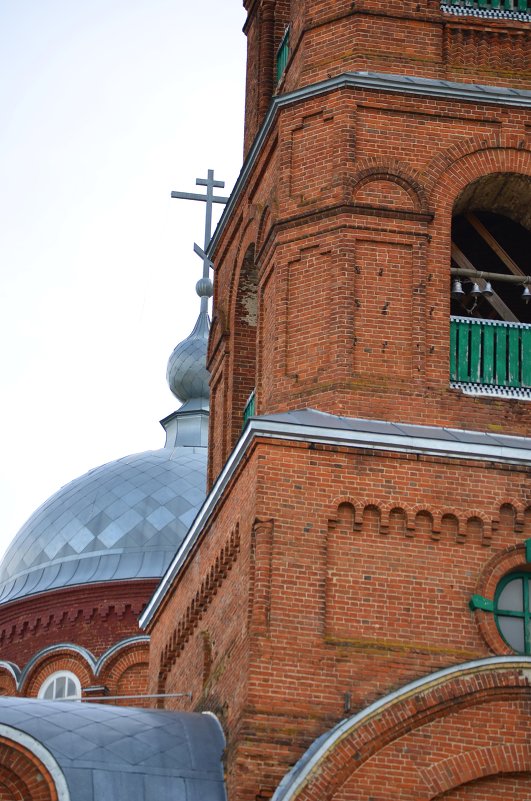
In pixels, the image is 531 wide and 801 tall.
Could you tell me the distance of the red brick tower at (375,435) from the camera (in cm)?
1702

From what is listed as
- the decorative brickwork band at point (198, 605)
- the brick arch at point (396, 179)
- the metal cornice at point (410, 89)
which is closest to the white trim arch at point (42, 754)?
the decorative brickwork band at point (198, 605)

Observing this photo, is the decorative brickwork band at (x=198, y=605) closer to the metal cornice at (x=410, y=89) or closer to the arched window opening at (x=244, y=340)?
the arched window opening at (x=244, y=340)

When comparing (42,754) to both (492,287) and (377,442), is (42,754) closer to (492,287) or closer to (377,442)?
(377,442)

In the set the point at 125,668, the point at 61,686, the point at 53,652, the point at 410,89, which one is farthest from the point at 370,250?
the point at 61,686

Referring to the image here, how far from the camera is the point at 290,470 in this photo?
17.9m

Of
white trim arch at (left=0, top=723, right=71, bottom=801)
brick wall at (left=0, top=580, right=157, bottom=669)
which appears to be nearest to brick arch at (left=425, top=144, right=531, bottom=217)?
white trim arch at (left=0, top=723, right=71, bottom=801)

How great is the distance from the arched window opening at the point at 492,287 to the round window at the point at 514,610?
1.84 meters

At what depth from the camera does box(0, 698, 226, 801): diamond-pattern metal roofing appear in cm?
1670

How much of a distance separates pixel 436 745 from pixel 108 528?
14216mm

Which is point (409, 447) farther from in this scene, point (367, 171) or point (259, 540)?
point (367, 171)

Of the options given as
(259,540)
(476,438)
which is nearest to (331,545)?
(259,540)

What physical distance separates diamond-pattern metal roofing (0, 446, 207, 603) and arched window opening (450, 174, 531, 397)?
1009cm

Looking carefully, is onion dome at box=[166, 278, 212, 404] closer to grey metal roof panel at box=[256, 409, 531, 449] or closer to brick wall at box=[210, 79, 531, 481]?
brick wall at box=[210, 79, 531, 481]

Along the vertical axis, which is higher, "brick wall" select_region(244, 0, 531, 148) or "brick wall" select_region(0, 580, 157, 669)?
"brick wall" select_region(244, 0, 531, 148)
